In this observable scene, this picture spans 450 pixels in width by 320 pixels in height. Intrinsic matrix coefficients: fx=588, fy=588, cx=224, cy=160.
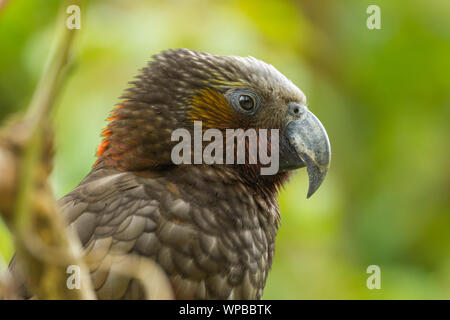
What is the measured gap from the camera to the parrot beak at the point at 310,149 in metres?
2.23

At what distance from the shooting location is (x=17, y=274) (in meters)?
1.99

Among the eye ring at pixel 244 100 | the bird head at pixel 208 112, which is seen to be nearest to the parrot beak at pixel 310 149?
the bird head at pixel 208 112

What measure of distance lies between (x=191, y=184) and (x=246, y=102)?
409 mm

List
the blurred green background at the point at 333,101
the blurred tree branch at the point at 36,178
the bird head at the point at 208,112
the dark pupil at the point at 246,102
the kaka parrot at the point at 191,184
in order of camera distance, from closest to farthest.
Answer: the blurred tree branch at the point at 36,178, the kaka parrot at the point at 191,184, the bird head at the point at 208,112, the dark pupil at the point at 246,102, the blurred green background at the point at 333,101

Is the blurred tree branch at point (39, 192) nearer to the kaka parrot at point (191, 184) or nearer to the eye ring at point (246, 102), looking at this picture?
the kaka parrot at point (191, 184)

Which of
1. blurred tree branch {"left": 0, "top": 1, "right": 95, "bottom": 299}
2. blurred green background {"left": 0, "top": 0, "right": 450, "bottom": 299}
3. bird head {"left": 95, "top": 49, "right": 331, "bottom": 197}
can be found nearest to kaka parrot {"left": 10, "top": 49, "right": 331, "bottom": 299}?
bird head {"left": 95, "top": 49, "right": 331, "bottom": 197}

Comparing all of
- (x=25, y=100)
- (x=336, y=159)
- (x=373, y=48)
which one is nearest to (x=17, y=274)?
(x=25, y=100)

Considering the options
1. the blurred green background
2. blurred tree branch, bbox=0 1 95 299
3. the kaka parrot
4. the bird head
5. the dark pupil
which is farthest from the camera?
the blurred green background

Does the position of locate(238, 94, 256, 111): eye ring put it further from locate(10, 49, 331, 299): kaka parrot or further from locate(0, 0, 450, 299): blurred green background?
locate(0, 0, 450, 299): blurred green background

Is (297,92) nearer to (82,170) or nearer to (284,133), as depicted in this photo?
(284,133)

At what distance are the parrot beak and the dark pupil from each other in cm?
18

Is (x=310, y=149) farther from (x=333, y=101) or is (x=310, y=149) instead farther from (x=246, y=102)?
(x=333, y=101)

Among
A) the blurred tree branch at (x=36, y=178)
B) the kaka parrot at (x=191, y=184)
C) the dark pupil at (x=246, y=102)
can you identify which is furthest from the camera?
the dark pupil at (x=246, y=102)

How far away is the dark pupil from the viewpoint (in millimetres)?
2260
